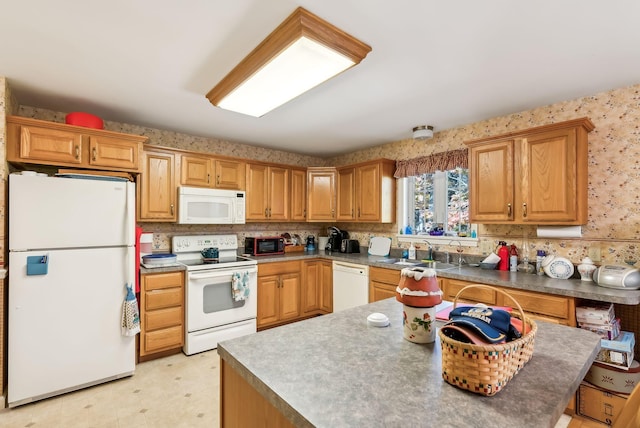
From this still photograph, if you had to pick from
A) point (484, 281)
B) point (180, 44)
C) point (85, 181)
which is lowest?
point (484, 281)

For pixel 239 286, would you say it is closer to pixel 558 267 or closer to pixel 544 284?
pixel 544 284

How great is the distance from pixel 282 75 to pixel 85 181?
69.7 inches

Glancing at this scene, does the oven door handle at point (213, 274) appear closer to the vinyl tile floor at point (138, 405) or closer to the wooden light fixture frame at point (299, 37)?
the vinyl tile floor at point (138, 405)

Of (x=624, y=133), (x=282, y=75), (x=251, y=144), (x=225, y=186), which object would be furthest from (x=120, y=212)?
(x=624, y=133)

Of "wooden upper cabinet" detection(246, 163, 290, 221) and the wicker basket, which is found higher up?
"wooden upper cabinet" detection(246, 163, 290, 221)

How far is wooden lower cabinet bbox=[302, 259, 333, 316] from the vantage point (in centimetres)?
398

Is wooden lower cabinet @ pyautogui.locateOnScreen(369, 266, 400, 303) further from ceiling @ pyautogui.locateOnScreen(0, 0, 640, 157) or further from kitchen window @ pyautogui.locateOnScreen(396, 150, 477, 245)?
ceiling @ pyautogui.locateOnScreen(0, 0, 640, 157)

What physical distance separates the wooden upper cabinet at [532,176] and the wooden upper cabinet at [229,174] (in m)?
2.54

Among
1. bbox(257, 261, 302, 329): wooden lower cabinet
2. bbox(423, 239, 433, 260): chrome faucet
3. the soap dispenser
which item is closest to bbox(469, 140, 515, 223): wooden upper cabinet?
bbox(423, 239, 433, 260): chrome faucet

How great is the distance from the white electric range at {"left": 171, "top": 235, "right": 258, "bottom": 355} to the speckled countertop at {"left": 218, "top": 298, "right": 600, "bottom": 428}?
6.62 ft

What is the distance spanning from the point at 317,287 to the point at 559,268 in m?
2.57

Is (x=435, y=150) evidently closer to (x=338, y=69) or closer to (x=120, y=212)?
(x=338, y=69)

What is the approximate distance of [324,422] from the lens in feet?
2.34

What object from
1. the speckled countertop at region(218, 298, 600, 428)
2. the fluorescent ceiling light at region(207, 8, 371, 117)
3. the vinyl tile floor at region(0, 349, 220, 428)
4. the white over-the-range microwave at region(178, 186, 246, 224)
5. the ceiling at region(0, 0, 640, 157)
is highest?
the ceiling at region(0, 0, 640, 157)
